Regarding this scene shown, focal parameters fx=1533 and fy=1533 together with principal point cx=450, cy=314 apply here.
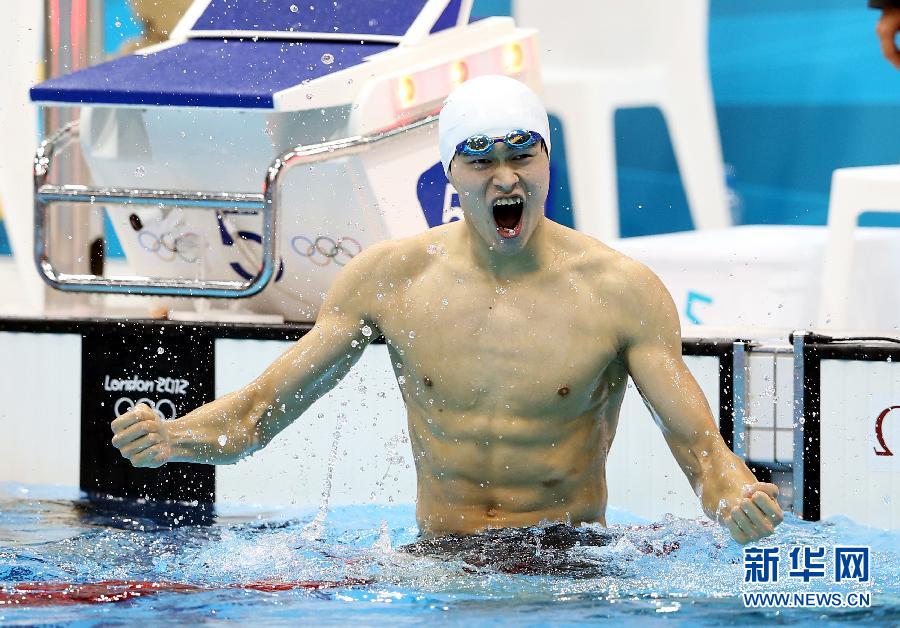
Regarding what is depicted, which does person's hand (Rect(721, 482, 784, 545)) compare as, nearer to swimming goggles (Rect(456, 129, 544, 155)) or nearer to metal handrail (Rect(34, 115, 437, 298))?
swimming goggles (Rect(456, 129, 544, 155))

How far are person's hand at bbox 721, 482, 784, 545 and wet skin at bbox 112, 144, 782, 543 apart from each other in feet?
0.73

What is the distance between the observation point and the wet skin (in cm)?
293

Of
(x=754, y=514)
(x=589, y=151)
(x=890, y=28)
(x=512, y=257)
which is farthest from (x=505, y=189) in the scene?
(x=589, y=151)

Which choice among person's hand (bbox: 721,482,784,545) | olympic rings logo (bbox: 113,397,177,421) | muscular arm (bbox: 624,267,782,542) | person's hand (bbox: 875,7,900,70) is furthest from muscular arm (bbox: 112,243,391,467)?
person's hand (bbox: 875,7,900,70)

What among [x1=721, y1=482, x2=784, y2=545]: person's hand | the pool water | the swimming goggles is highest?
the swimming goggles

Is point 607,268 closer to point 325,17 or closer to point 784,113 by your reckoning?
point 325,17

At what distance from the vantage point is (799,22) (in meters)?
6.76

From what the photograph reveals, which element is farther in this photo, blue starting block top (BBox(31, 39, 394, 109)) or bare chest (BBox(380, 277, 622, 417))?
blue starting block top (BBox(31, 39, 394, 109))

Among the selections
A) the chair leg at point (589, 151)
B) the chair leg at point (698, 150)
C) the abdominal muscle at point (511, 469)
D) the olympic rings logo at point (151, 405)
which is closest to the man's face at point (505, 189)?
the abdominal muscle at point (511, 469)

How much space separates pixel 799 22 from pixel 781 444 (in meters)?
3.26

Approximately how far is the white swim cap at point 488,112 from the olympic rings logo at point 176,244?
167 cm

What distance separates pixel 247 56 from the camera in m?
4.42

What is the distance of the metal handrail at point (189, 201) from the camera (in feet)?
13.5

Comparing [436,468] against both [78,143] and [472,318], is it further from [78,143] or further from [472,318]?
[78,143]
